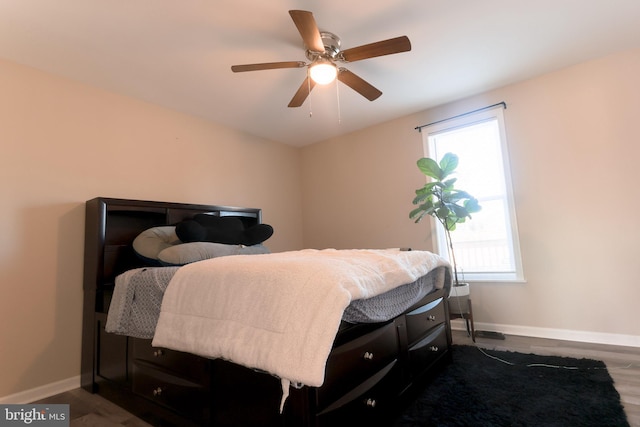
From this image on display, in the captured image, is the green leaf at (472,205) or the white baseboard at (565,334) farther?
the green leaf at (472,205)

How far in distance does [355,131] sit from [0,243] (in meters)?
3.64

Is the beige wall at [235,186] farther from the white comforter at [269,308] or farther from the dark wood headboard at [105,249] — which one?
the white comforter at [269,308]

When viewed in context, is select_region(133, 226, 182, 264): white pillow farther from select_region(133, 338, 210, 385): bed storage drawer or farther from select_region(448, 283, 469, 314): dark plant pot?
select_region(448, 283, 469, 314): dark plant pot

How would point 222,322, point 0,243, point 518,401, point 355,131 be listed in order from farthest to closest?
point 355,131 → point 0,243 → point 518,401 → point 222,322

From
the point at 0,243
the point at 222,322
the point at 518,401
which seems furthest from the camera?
the point at 0,243

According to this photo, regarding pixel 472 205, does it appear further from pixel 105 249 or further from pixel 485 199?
pixel 105 249

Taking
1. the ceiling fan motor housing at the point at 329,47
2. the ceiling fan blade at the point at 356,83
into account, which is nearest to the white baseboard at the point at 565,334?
the ceiling fan blade at the point at 356,83

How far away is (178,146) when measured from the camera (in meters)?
3.31

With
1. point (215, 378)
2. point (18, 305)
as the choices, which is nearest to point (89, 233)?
point (18, 305)

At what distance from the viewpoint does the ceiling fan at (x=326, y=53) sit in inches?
71.7

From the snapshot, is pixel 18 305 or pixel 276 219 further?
pixel 276 219

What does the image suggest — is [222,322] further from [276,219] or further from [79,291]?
[276,219]

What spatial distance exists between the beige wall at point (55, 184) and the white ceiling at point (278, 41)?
230 millimetres

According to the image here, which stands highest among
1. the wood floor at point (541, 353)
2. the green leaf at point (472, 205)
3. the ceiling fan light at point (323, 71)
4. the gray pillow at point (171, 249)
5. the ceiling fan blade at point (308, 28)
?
the ceiling fan blade at point (308, 28)
